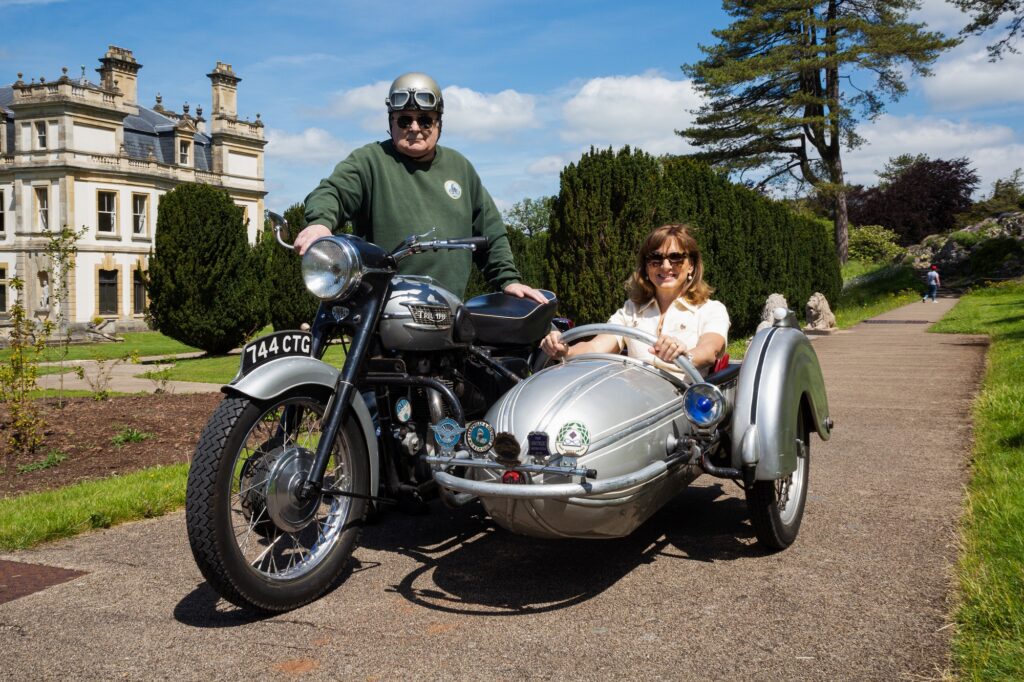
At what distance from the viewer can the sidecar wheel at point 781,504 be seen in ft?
11.7

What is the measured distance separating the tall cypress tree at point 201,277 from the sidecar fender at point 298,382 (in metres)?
18.2

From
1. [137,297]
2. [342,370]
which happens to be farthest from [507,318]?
[137,297]

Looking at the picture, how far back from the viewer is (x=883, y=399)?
8398 millimetres

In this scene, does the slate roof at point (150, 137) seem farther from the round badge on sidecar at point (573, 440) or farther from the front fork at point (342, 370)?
the round badge on sidecar at point (573, 440)

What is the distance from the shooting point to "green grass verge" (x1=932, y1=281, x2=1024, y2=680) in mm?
2570

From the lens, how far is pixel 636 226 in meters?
12.6

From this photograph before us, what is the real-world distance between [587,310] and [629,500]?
9.58 m

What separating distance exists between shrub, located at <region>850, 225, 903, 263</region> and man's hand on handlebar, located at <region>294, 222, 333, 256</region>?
46591 mm

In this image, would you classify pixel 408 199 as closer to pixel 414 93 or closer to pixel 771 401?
pixel 414 93

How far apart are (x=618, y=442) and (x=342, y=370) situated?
3.43 ft

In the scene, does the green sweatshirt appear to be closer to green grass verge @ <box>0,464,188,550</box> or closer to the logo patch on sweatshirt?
the logo patch on sweatshirt

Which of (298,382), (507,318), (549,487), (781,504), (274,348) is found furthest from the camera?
(507,318)

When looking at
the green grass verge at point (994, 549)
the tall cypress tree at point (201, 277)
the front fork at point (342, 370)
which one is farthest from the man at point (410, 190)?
the tall cypress tree at point (201, 277)

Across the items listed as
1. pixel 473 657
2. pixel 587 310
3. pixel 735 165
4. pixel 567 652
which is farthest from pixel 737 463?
pixel 735 165
